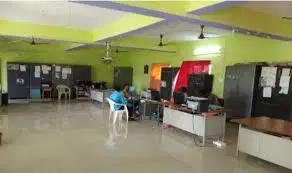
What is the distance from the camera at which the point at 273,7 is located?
383cm

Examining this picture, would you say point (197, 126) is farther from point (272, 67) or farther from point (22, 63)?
point (22, 63)

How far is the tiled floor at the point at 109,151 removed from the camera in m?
3.31

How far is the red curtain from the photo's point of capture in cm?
789

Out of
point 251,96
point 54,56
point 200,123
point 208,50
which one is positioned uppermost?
point 208,50

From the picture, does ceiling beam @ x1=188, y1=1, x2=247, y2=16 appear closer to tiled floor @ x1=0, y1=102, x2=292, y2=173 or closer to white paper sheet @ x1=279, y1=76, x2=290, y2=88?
tiled floor @ x1=0, y1=102, x2=292, y2=173

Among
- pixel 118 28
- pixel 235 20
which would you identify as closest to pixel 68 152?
pixel 118 28

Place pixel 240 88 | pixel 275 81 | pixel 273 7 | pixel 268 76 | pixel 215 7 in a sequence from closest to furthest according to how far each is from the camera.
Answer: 1. pixel 215 7
2. pixel 273 7
3. pixel 275 81
4. pixel 268 76
5. pixel 240 88

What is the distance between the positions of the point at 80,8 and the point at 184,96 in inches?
118

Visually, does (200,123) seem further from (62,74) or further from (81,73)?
(62,74)

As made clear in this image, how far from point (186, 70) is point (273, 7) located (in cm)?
473

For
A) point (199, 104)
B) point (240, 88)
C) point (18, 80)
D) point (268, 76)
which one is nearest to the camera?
point (199, 104)

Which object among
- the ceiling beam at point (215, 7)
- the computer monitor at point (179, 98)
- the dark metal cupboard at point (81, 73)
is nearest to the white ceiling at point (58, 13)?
the ceiling beam at point (215, 7)

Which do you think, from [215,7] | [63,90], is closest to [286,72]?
[215,7]

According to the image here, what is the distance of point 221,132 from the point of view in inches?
186
